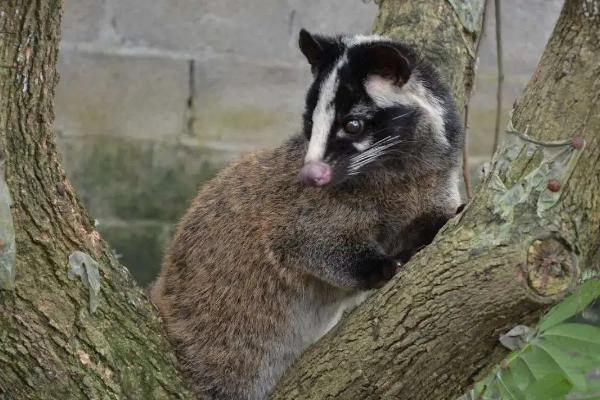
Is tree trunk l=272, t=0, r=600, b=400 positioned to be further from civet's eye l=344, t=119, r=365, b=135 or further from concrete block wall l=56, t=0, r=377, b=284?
concrete block wall l=56, t=0, r=377, b=284

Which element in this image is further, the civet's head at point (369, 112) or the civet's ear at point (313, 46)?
the civet's ear at point (313, 46)

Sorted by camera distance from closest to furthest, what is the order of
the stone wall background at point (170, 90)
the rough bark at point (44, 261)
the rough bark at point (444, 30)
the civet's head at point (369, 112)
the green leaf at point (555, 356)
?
1. the green leaf at point (555, 356)
2. the rough bark at point (44, 261)
3. the civet's head at point (369, 112)
4. the rough bark at point (444, 30)
5. the stone wall background at point (170, 90)

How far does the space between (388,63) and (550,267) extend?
4.08 feet

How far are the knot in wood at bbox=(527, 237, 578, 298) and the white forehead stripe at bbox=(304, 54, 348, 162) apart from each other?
3.53 feet

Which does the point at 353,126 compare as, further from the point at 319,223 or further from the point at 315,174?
the point at 319,223

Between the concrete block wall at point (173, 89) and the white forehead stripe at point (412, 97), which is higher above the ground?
the white forehead stripe at point (412, 97)

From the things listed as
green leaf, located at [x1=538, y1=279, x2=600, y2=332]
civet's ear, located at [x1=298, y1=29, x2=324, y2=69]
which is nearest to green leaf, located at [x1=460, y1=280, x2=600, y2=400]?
green leaf, located at [x1=538, y1=279, x2=600, y2=332]

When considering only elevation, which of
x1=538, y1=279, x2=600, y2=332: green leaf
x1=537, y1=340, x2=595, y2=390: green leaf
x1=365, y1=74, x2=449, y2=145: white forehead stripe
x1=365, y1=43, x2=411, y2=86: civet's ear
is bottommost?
x1=537, y1=340, x2=595, y2=390: green leaf

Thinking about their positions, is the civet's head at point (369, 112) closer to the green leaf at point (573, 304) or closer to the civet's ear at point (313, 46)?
the civet's ear at point (313, 46)

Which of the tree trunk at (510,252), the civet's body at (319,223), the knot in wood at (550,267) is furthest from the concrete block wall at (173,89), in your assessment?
the knot in wood at (550,267)

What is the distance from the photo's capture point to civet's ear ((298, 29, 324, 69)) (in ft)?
12.0

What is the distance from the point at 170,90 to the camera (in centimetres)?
720

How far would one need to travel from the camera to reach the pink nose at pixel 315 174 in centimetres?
336

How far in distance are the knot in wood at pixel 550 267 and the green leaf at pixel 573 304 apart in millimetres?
151
